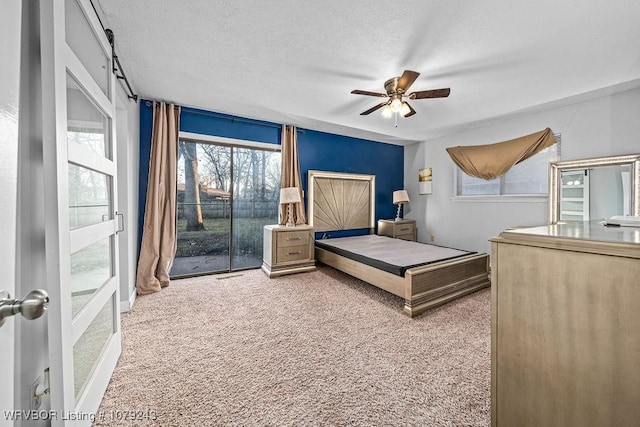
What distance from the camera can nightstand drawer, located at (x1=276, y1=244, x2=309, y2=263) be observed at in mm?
3680

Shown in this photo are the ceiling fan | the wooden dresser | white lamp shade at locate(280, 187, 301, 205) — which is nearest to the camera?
the wooden dresser

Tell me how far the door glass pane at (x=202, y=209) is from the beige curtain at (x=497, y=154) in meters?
3.92

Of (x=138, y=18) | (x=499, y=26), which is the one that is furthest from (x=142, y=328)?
(x=499, y=26)

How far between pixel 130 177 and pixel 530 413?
358 centimetres

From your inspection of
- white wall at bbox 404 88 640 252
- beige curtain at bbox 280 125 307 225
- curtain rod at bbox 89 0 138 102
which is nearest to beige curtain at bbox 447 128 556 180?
white wall at bbox 404 88 640 252

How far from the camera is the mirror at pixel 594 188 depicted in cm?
277

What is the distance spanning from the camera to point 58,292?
95 cm

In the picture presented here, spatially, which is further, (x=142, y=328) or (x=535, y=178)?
(x=535, y=178)

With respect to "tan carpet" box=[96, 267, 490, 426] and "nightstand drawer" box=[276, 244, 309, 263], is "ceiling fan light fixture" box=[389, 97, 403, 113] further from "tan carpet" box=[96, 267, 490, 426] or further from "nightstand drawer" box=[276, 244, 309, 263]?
"nightstand drawer" box=[276, 244, 309, 263]

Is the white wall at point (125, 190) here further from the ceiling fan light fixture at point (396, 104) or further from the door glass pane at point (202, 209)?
the ceiling fan light fixture at point (396, 104)

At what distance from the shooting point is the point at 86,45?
1353 millimetres

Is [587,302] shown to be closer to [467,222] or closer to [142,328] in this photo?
[142,328]

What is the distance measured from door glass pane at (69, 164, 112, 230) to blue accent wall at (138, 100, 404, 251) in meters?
1.90

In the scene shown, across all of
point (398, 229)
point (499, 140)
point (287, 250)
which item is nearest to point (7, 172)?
point (287, 250)
